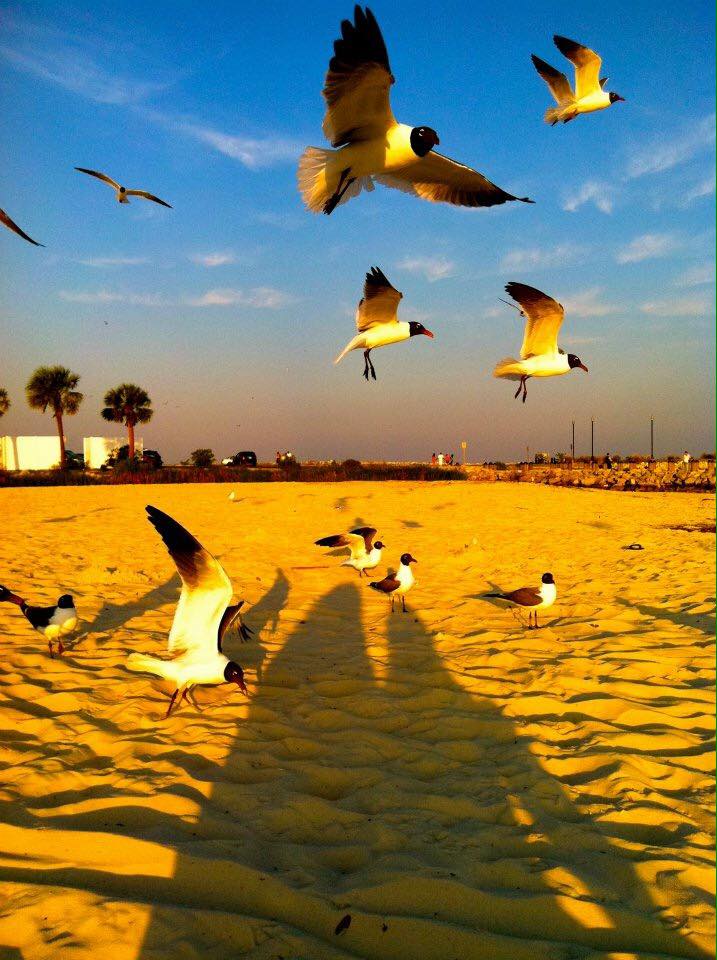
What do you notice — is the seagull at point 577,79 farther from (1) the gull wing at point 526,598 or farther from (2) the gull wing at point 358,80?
(1) the gull wing at point 526,598

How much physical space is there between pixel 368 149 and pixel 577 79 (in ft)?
17.8

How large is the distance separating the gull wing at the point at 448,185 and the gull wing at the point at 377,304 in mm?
1101

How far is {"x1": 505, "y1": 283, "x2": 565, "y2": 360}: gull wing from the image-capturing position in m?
7.91

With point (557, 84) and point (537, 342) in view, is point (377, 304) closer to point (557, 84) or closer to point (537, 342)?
point (537, 342)

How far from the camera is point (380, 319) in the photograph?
26.3 ft

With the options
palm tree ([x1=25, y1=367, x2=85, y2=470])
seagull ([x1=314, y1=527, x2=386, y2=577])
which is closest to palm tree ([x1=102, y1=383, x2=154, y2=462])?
palm tree ([x1=25, y1=367, x2=85, y2=470])

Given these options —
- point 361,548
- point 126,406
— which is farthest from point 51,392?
point 361,548

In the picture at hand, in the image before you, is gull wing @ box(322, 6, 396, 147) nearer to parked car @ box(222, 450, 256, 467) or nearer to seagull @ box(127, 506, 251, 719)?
seagull @ box(127, 506, 251, 719)

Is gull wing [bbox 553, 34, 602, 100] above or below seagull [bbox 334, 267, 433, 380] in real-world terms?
above

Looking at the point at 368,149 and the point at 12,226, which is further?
the point at 368,149

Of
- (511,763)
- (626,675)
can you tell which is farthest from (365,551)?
(511,763)

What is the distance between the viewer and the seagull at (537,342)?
7.89 meters

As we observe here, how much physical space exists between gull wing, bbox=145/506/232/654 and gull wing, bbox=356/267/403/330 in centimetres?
459

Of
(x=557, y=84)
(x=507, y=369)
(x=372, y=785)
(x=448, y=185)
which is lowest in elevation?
(x=372, y=785)
